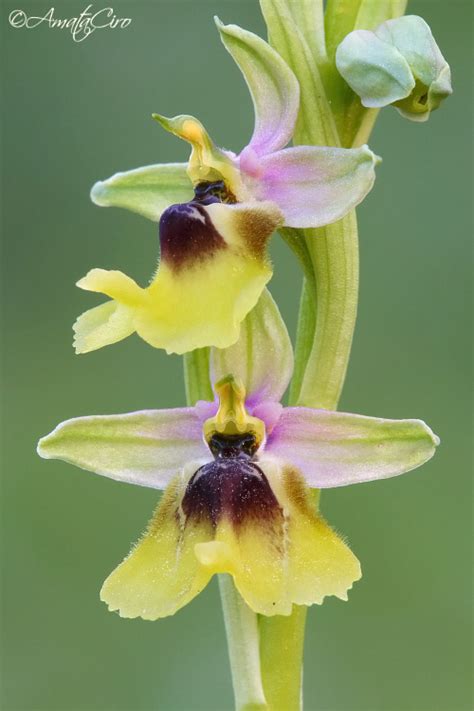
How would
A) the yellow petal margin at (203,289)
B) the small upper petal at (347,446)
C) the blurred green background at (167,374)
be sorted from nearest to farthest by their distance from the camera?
the yellow petal margin at (203,289) < the small upper petal at (347,446) < the blurred green background at (167,374)

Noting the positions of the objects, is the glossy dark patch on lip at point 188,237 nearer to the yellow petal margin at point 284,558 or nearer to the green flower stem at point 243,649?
the yellow petal margin at point 284,558

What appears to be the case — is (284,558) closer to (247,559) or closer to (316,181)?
(247,559)

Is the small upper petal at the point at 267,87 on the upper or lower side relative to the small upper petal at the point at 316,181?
upper

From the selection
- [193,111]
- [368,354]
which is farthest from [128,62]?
[368,354]

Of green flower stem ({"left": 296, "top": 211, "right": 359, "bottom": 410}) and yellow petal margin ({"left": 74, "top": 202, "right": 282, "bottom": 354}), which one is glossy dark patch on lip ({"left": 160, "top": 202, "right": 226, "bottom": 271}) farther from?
green flower stem ({"left": 296, "top": 211, "right": 359, "bottom": 410})

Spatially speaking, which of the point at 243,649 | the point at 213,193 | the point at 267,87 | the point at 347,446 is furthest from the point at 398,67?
the point at 243,649

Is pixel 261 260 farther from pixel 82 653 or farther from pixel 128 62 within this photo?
pixel 128 62

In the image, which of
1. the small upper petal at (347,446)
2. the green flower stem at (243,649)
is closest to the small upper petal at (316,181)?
the small upper petal at (347,446)
